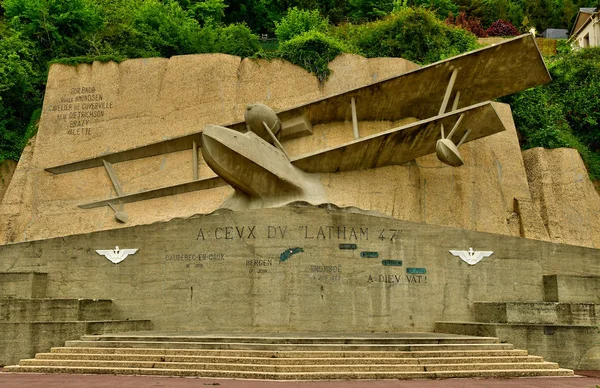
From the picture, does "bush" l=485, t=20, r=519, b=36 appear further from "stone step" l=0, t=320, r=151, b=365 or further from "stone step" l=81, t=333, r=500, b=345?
"stone step" l=0, t=320, r=151, b=365

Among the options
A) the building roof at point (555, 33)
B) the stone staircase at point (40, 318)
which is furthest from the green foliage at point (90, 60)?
the building roof at point (555, 33)

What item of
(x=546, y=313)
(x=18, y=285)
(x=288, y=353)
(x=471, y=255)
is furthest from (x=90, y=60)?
(x=546, y=313)

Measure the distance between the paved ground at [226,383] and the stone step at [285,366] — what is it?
469 mm

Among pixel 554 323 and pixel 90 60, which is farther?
pixel 90 60

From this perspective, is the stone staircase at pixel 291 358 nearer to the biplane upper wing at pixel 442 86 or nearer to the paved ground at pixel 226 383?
the paved ground at pixel 226 383

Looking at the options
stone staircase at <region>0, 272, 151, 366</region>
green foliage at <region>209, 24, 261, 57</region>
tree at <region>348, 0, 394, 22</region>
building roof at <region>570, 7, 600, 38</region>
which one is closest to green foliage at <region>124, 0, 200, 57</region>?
green foliage at <region>209, 24, 261, 57</region>

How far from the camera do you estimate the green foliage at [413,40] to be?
26688mm

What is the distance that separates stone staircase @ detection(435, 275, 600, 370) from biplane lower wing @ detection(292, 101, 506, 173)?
192 inches

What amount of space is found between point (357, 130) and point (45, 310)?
897 cm

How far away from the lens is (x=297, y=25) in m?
31.0

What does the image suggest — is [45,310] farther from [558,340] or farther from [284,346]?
[558,340]

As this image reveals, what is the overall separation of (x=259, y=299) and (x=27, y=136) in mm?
12381

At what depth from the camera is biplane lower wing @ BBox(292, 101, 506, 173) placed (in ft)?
55.3

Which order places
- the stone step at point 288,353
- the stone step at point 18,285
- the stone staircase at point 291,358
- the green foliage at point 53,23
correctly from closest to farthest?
the stone staircase at point 291,358 < the stone step at point 288,353 < the stone step at point 18,285 < the green foliage at point 53,23
